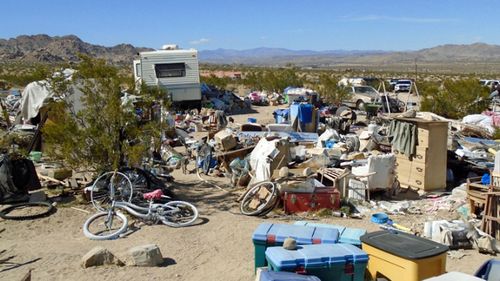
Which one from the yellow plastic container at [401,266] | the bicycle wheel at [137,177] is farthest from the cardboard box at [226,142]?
the yellow plastic container at [401,266]


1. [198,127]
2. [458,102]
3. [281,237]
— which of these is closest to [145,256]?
[281,237]

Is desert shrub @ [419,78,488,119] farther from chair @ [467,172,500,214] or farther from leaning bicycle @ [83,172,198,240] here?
leaning bicycle @ [83,172,198,240]

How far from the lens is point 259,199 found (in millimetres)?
8672

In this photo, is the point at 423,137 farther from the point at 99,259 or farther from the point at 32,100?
the point at 32,100

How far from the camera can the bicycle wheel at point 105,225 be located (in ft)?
23.8

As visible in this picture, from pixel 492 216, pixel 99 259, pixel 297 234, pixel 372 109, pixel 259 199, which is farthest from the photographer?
pixel 372 109

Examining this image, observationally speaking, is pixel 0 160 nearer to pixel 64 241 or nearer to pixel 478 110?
pixel 64 241

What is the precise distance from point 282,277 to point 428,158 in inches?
240

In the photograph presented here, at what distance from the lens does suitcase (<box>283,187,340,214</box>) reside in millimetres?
8531

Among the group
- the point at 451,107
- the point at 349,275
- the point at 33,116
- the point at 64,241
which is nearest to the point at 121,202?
the point at 64,241

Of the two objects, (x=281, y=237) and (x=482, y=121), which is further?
(x=482, y=121)

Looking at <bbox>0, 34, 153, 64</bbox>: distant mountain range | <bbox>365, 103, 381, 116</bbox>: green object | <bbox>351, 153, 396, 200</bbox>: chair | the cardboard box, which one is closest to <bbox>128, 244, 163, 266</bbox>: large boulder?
<bbox>351, 153, 396, 200</bbox>: chair

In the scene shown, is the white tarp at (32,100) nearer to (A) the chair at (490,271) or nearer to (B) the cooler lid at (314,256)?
(B) the cooler lid at (314,256)

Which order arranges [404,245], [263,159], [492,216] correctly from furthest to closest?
1. [263,159]
2. [492,216]
3. [404,245]
